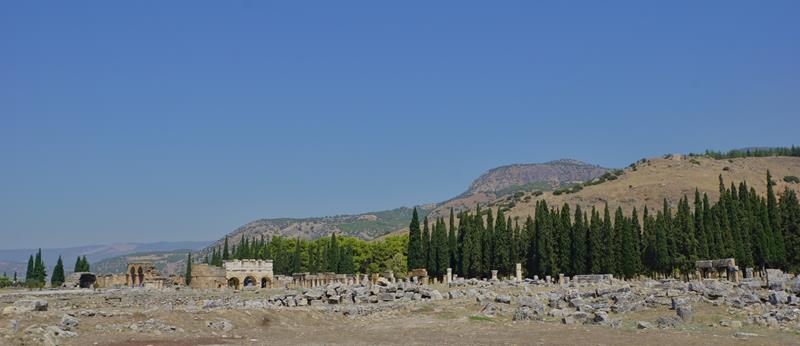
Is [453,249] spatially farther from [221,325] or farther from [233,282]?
[221,325]

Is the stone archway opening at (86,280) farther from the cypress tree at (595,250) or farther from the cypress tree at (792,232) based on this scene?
the cypress tree at (792,232)

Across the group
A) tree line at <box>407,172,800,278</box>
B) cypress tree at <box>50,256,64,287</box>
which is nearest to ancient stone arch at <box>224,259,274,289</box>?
tree line at <box>407,172,800,278</box>

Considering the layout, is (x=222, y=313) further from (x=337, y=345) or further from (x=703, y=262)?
(x=703, y=262)

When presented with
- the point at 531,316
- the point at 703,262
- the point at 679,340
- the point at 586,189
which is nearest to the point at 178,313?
the point at 531,316

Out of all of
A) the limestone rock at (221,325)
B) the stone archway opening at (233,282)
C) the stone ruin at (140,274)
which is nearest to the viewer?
the limestone rock at (221,325)

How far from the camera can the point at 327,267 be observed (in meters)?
96.4

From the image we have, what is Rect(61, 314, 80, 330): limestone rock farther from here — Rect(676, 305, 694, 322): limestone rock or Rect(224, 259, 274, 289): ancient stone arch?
Rect(224, 259, 274, 289): ancient stone arch

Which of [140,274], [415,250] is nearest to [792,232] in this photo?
[415,250]

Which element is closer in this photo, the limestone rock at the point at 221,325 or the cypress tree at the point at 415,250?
the limestone rock at the point at 221,325

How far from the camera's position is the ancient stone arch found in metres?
88.5

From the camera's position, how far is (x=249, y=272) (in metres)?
89.1

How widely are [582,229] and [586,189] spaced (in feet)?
Answer: 321

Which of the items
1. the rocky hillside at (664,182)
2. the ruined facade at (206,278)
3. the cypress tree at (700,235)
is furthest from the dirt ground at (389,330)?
the rocky hillside at (664,182)

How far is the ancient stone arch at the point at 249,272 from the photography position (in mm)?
88500
